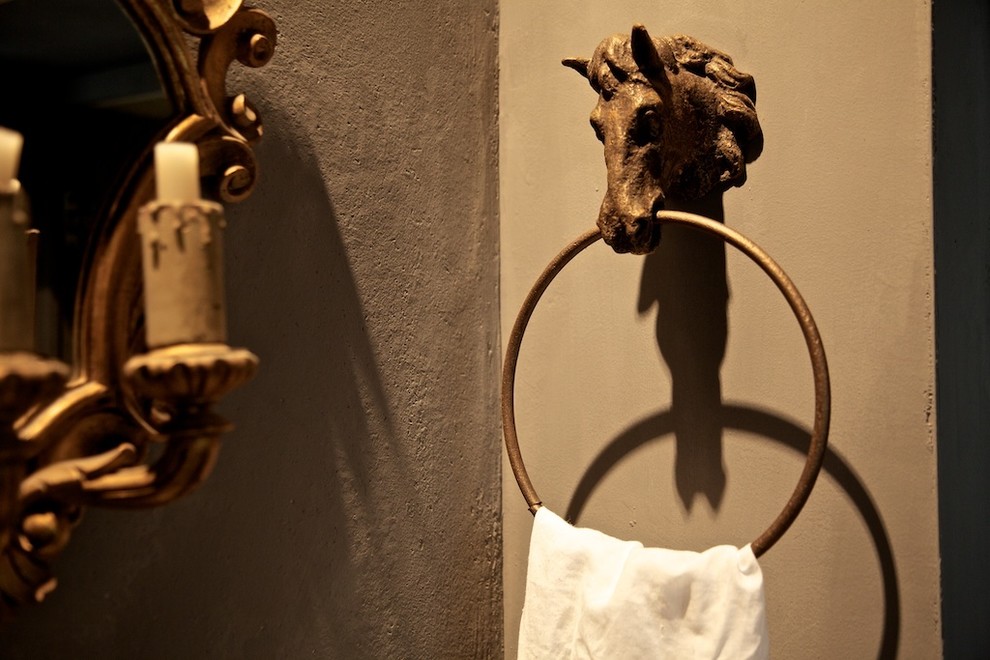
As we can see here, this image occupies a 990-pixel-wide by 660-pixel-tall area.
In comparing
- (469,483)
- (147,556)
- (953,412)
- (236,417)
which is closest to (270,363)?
(236,417)

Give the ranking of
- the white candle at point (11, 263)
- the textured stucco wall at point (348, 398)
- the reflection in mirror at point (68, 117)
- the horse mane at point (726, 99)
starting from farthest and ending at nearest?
the horse mane at point (726, 99) → the textured stucco wall at point (348, 398) → the reflection in mirror at point (68, 117) → the white candle at point (11, 263)

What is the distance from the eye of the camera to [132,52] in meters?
0.62

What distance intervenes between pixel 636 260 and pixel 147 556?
21.1 inches

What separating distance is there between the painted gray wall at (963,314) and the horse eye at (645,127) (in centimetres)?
23

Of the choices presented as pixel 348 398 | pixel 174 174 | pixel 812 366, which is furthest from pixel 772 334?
pixel 174 174

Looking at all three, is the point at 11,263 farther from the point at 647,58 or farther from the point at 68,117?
the point at 647,58

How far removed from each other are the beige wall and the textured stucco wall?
2.4 inches

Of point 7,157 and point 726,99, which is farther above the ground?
point 726,99

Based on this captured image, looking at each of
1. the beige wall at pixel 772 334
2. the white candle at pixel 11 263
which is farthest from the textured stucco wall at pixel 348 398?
the white candle at pixel 11 263

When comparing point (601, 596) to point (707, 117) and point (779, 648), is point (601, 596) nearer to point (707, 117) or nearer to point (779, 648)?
point (779, 648)

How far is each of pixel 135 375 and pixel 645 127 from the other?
A: 482 millimetres

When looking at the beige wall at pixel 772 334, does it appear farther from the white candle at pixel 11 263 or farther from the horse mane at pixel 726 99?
the white candle at pixel 11 263

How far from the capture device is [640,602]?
2.48 ft

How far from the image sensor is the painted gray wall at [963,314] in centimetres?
76
